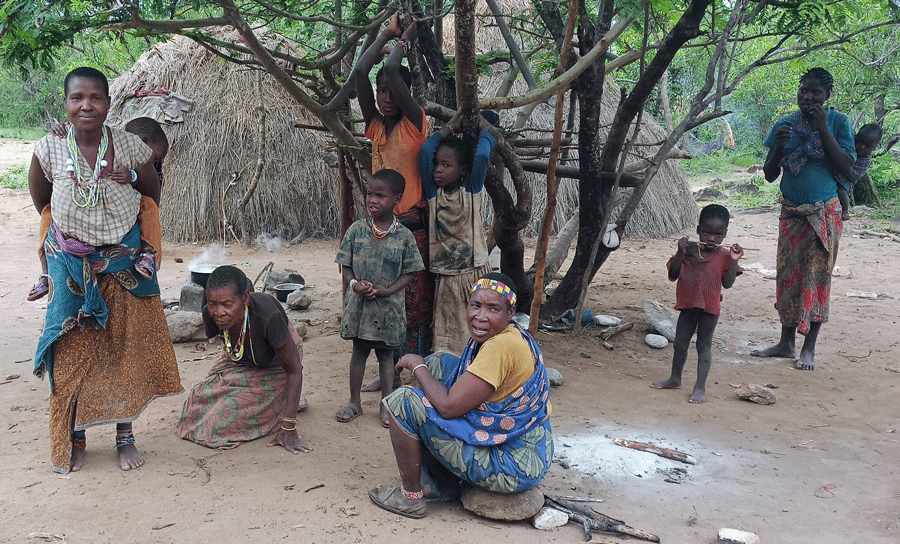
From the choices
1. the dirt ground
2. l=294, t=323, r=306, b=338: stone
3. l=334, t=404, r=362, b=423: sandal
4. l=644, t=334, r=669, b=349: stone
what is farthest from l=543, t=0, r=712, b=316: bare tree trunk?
l=334, t=404, r=362, b=423: sandal

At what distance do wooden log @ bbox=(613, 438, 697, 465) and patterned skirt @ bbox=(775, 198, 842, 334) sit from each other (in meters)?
2.05

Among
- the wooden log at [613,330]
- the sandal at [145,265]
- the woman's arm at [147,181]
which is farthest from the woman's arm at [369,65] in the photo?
the wooden log at [613,330]

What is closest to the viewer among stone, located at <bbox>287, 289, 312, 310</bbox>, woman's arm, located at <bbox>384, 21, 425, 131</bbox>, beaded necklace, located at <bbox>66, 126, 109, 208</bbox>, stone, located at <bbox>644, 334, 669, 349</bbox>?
beaded necklace, located at <bbox>66, 126, 109, 208</bbox>

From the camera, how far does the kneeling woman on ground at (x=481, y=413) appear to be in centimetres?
257

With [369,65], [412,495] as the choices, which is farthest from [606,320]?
[412,495]

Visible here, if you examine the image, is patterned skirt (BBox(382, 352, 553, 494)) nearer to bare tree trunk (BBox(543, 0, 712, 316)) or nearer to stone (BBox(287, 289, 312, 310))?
bare tree trunk (BBox(543, 0, 712, 316))

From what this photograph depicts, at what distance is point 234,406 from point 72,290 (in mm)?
928

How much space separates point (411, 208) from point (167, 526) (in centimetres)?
209

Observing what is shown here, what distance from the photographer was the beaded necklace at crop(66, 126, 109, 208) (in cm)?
281

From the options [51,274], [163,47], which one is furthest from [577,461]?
[163,47]

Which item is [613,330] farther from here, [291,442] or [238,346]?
[238,346]

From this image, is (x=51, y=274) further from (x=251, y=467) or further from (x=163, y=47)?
(x=163, y=47)

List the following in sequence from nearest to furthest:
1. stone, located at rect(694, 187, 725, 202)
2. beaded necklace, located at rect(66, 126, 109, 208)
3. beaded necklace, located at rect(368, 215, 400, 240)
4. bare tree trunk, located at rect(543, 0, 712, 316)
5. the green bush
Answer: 1. beaded necklace, located at rect(66, 126, 109, 208)
2. beaded necklace, located at rect(368, 215, 400, 240)
3. bare tree trunk, located at rect(543, 0, 712, 316)
4. the green bush
5. stone, located at rect(694, 187, 725, 202)

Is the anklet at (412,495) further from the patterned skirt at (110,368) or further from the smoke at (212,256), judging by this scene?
the smoke at (212,256)
